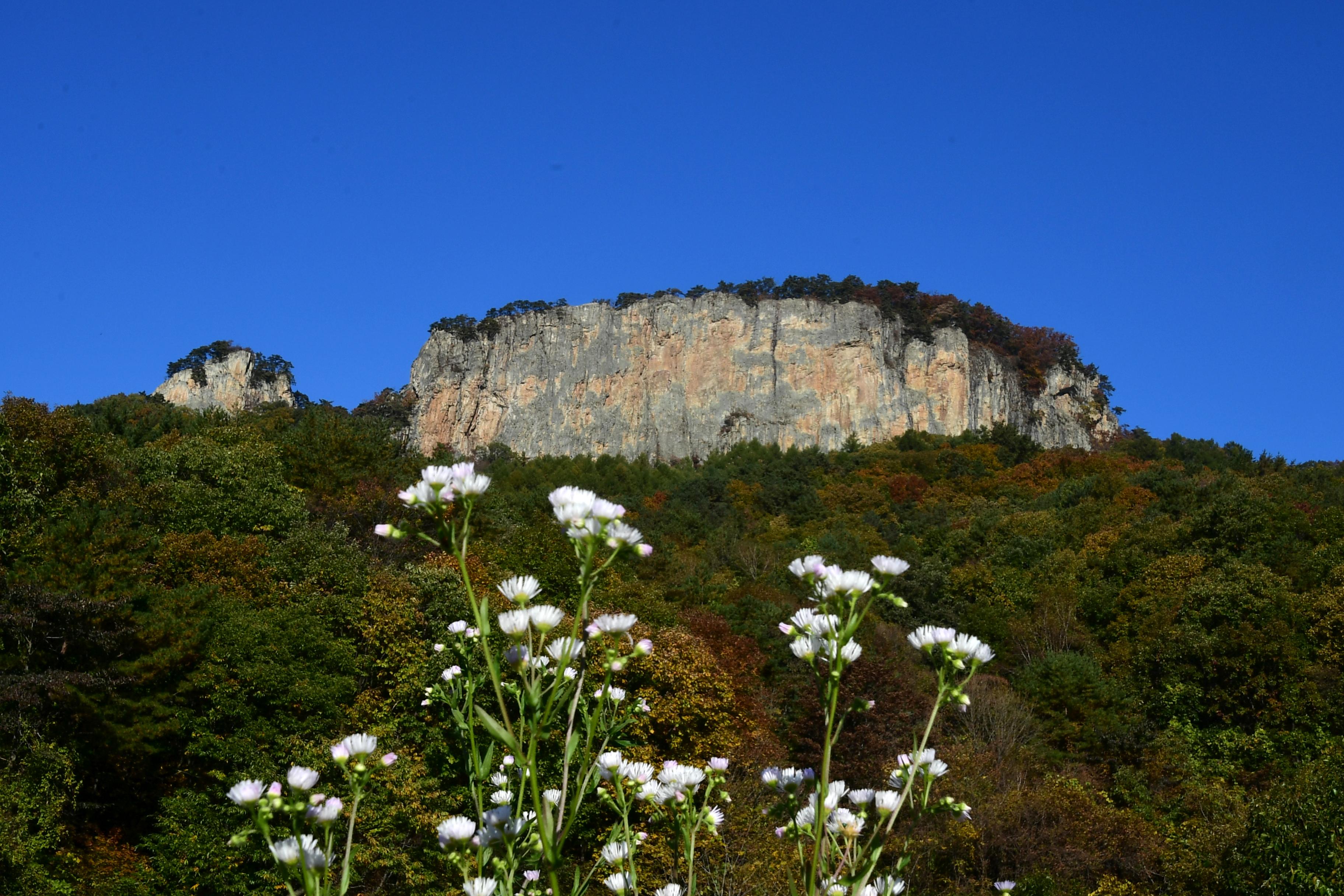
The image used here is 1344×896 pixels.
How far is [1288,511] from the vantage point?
37000 millimetres

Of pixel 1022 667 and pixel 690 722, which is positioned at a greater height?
pixel 1022 667

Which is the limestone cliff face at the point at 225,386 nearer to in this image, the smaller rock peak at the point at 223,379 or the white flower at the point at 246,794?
the smaller rock peak at the point at 223,379

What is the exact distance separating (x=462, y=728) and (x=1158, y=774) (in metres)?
28.4

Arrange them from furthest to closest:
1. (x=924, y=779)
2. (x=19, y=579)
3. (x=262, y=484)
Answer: (x=262, y=484) → (x=19, y=579) → (x=924, y=779)

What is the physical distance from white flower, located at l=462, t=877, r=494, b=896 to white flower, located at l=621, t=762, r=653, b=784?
591 millimetres

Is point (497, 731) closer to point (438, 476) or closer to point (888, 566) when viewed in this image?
point (438, 476)

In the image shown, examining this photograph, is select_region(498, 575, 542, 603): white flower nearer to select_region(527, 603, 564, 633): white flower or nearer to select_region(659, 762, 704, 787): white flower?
select_region(527, 603, 564, 633): white flower

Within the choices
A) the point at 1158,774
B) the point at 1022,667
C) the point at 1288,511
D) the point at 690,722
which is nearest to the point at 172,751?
the point at 690,722

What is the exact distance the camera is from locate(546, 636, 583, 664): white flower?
2686 mm

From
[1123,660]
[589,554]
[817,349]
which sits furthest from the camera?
[817,349]

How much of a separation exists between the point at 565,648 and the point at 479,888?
0.69m

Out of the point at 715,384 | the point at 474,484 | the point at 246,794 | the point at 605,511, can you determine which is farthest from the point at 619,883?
the point at 715,384

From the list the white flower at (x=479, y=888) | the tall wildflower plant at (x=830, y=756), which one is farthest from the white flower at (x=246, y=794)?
the tall wildflower plant at (x=830, y=756)

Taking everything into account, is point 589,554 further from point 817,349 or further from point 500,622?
point 817,349
